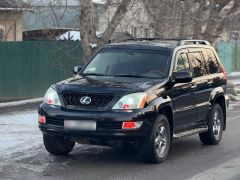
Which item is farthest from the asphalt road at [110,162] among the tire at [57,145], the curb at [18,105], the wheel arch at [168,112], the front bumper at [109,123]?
the curb at [18,105]

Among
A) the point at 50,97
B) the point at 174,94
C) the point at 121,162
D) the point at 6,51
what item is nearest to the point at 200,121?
the point at 174,94

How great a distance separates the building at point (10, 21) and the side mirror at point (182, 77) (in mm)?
14968

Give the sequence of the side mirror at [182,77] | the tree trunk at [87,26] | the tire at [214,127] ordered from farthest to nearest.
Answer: the tree trunk at [87,26] < the tire at [214,127] < the side mirror at [182,77]

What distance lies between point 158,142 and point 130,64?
4.91 feet

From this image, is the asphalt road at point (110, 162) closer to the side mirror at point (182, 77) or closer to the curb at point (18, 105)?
the side mirror at point (182, 77)

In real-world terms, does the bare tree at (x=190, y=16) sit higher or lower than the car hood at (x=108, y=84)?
higher

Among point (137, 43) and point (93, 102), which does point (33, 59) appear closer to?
point (137, 43)

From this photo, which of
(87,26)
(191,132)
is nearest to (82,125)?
(191,132)

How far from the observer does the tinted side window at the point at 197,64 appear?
419 inches

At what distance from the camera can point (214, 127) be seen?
11.3m

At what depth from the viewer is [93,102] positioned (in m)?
8.88

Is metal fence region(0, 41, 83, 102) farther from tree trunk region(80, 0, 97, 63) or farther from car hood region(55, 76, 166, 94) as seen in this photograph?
car hood region(55, 76, 166, 94)

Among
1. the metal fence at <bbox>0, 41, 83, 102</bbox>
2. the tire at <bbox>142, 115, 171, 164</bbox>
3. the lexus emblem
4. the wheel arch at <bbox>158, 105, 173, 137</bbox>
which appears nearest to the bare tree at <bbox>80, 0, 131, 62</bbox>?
the metal fence at <bbox>0, 41, 83, 102</bbox>

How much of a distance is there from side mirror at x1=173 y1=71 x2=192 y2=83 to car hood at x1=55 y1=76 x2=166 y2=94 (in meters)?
0.28
